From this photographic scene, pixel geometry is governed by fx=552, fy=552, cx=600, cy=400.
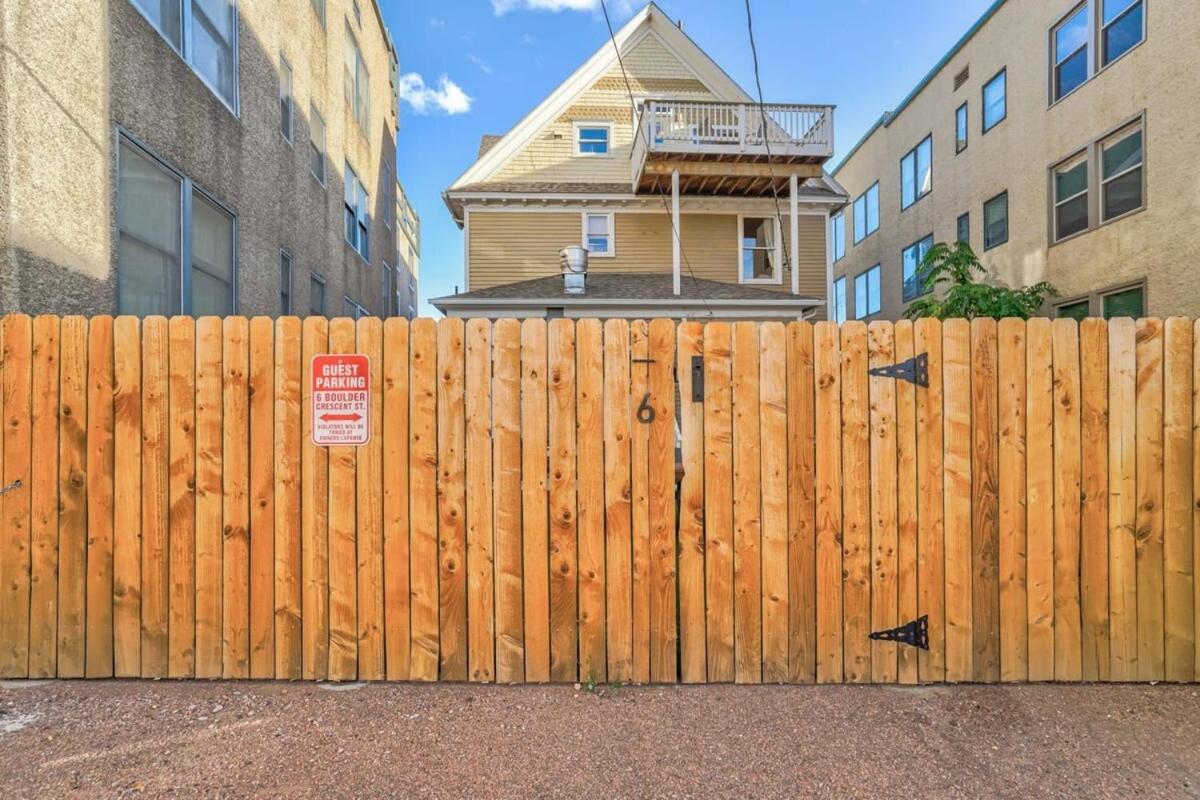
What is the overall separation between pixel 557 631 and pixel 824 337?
6.98 feet

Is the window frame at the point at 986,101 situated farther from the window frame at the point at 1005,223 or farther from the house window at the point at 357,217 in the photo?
the house window at the point at 357,217

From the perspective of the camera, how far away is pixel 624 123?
1438 centimetres

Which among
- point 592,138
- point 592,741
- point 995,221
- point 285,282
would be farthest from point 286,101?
point 995,221

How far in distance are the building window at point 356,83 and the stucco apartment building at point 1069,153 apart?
1410cm

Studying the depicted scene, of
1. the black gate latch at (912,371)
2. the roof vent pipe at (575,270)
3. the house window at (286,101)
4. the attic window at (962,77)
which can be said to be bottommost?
the black gate latch at (912,371)

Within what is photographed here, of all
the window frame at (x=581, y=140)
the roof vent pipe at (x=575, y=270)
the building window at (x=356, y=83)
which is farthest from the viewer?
the window frame at (x=581, y=140)

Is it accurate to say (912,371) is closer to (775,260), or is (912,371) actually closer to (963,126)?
(775,260)

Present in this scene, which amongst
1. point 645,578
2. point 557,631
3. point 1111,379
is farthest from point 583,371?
point 1111,379

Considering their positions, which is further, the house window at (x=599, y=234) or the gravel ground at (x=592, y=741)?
the house window at (x=599, y=234)

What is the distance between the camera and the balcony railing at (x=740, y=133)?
38.9ft

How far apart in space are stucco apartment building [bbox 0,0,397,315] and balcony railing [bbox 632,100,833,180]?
6.44 metres

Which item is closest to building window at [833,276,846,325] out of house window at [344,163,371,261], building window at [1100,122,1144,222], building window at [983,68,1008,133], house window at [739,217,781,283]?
building window at [983,68,1008,133]

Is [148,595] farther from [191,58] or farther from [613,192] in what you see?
[613,192]

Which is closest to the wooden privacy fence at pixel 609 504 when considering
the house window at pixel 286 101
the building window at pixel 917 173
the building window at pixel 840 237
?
the house window at pixel 286 101
